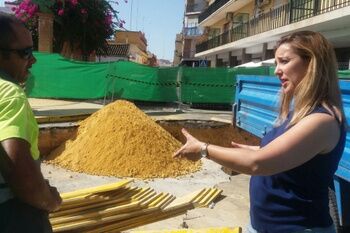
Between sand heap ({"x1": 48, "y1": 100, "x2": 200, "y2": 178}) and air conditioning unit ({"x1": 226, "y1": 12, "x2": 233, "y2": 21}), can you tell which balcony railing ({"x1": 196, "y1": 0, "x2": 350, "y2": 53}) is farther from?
sand heap ({"x1": 48, "y1": 100, "x2": 200, "y2": 178})

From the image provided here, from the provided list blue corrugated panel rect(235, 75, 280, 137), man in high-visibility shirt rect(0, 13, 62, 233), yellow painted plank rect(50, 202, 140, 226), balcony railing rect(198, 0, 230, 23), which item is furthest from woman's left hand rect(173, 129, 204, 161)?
balcony railing rect(198, 0, 230, 23)

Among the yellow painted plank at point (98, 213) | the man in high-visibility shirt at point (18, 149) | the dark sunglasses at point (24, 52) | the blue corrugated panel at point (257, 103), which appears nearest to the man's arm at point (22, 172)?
the man in high-visibility shirt at point (18, 149)

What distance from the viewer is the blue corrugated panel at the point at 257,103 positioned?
16.0 ft

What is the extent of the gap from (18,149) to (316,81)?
1.21m

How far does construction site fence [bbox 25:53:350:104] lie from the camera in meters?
16.5

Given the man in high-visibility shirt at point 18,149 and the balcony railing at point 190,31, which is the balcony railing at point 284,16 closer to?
the man in high-visibility shirt at point 18,149

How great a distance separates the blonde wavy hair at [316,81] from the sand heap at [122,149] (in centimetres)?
650

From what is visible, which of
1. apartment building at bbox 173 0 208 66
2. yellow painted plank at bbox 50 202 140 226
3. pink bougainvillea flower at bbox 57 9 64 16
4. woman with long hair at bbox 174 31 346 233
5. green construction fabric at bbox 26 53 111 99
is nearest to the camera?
woman with long hair at bbox 174 31 346 233

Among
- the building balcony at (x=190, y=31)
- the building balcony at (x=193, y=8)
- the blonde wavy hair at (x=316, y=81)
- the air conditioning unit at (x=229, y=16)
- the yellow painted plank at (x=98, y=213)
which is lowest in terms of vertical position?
the yellow painted plank at (x=98, y=213)

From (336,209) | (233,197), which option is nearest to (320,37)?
(336,209)

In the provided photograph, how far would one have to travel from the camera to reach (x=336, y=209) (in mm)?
3170

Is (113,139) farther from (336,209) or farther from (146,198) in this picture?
(336,209)

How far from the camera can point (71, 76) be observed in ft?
54.2

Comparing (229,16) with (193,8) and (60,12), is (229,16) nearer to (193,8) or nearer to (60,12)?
(60,12)
